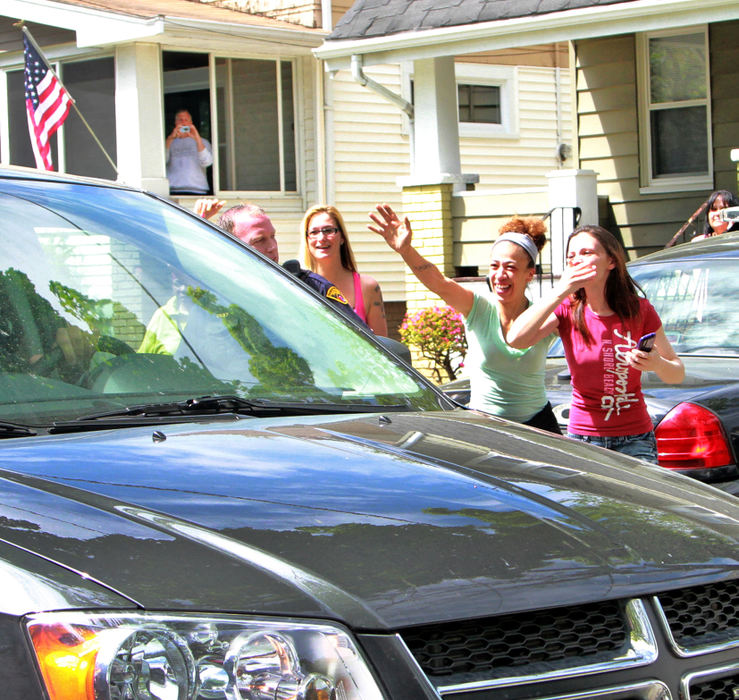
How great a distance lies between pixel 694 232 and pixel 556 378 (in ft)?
27.2

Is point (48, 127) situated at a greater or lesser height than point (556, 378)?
greater

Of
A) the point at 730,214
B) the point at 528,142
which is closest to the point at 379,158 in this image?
the point at 528,142

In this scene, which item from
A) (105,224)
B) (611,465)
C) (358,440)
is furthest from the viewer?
(105,224)

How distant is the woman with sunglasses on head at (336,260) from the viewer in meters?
6.09

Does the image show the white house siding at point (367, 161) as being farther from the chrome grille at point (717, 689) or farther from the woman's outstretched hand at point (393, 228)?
the chrome grille at point (717, 689)

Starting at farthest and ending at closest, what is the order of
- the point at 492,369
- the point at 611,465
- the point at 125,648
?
the point at 492,369 → the point at 611,465 → the point at 125,648

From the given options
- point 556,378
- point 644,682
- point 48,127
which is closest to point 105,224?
point 644,682

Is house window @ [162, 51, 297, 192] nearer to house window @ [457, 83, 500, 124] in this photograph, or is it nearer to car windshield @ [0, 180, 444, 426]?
house window @ [457, 83, 500, 124]

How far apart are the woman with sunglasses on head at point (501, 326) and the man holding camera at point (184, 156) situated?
12628 mm

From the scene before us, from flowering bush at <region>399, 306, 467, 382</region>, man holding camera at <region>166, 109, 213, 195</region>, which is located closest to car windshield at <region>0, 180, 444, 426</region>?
flowering bush at <region>399, 306, 467, 382</region>

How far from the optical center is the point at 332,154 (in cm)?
1848

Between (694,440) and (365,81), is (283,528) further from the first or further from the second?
(365,81)

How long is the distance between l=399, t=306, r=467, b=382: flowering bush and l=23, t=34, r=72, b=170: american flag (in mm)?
4553

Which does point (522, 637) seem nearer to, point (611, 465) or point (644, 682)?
point (644, 682)
